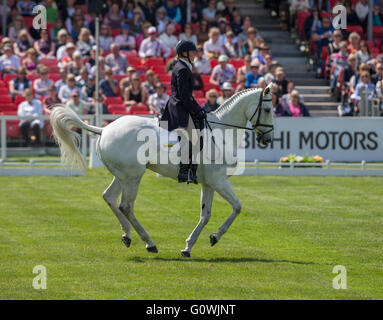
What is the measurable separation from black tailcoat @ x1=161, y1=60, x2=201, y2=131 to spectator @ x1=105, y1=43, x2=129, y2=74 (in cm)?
1520

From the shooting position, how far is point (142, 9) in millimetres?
29766

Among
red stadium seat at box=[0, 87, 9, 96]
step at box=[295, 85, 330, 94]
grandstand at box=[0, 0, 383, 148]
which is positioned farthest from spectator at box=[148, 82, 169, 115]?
step at box=[295, 85, 330, 94]

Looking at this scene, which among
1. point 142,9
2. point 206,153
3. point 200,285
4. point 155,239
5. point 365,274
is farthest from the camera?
point 142,9

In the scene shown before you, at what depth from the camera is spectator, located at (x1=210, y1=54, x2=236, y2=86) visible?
26953mm

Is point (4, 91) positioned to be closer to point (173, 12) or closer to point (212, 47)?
point (212, 47)

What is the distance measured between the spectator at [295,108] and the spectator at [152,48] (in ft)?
16.7

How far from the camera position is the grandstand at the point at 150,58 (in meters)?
25.5

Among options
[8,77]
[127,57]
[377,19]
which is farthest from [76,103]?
[377,19]

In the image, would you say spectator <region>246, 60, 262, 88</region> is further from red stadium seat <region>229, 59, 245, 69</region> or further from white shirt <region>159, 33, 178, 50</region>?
white shirt <region>159, 33, 178, 50</region>

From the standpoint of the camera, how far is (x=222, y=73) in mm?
27016

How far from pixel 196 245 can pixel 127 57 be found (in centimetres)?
1613
